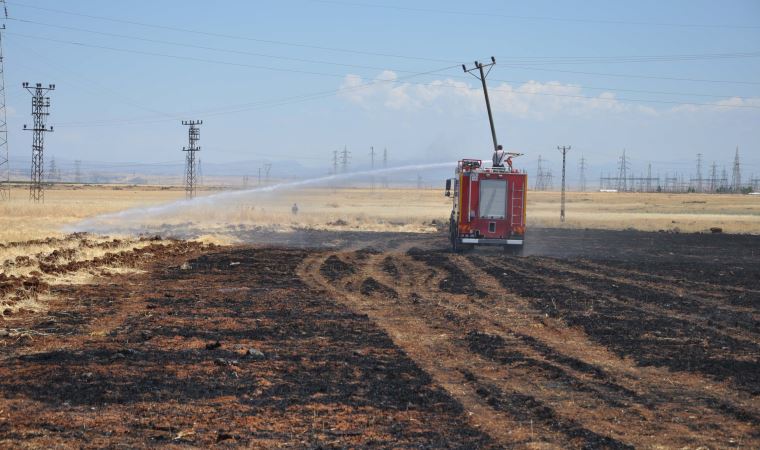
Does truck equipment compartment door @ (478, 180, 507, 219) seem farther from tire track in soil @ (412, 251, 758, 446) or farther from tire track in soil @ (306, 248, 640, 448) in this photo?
tire track in soil @ (412, 251, 758, 446)

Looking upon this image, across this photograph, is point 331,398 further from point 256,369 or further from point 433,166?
point 433,166

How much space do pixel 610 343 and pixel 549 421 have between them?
4.99 meters

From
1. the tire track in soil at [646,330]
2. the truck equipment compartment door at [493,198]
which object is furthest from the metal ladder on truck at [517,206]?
the tire track in soil at [646,330]

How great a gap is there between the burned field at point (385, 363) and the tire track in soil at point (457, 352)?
0.04 metres

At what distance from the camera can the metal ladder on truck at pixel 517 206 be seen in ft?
106

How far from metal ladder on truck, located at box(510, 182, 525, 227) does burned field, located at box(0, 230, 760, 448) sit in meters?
9.67

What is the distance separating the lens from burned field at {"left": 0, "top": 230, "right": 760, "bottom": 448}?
8008mm

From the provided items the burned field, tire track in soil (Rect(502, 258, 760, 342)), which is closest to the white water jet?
tire track in soil (Rect(502, 258, 760, 342))

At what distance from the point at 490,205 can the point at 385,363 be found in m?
21.8

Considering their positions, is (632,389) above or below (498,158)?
below

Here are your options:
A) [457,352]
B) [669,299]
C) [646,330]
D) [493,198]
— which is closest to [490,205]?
[493,198]

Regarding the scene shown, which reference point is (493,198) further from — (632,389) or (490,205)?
(632,389)

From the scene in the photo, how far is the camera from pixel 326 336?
13461mm

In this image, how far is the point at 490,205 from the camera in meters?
32.6
